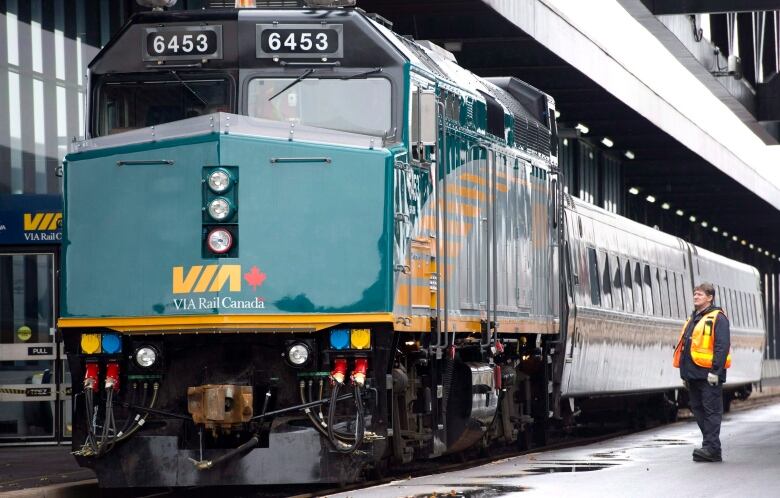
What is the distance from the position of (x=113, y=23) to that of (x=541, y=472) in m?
11.4

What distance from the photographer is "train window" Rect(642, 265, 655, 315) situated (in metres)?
26.5

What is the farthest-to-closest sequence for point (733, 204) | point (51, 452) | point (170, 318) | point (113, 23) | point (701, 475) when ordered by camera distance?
point (733, 204) < point (113, 23) < point (51, 452) < point (701, 475) < point (170, 318)

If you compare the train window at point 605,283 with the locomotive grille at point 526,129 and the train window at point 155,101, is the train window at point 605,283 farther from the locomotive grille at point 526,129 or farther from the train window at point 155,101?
the train window at point 155,101

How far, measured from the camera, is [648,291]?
2673 centimetres

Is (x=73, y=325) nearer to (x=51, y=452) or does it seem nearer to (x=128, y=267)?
(x=128, y=267)

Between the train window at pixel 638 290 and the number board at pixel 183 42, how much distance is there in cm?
1380

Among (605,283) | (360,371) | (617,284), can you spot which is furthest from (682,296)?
(360,371)

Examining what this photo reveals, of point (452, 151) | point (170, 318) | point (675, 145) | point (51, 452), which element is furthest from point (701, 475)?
point (675, 145)

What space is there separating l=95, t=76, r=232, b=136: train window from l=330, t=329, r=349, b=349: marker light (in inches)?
79.7

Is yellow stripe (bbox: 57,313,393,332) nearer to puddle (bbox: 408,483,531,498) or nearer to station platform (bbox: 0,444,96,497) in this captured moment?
puddle (bbox: 408,483,531,498)

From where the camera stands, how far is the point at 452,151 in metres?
14.4

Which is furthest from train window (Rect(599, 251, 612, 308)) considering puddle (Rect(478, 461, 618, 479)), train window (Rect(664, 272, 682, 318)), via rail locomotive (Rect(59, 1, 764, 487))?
via rail locomotive (Rect(59, 1, 764, 487))

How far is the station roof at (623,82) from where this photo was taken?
2744cm

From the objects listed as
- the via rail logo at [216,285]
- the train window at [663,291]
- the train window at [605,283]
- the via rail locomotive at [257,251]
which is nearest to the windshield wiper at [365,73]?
the via rail locomotive at [257,251]
